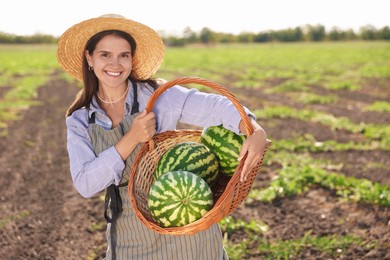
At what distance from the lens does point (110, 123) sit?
9.28ft

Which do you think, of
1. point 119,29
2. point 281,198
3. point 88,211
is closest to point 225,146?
point 119,29

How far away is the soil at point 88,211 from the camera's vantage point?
15.0ft

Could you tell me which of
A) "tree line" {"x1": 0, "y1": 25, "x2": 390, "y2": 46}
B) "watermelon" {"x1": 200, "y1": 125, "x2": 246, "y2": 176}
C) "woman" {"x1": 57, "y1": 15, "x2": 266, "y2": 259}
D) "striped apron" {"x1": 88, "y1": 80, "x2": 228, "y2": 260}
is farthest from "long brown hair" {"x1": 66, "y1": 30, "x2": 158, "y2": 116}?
"tree line" {"x1": 0, "y1": 25, "x2": 390, "y2": 46}

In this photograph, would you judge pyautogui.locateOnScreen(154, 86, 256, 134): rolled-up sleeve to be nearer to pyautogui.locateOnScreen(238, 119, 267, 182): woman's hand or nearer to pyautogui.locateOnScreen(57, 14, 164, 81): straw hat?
pyautogui.locateOnScreen(238, 119, 267, 182): woman's hand

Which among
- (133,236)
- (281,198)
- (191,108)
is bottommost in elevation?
(281,198)

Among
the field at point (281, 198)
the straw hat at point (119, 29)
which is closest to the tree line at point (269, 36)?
the field at point (281, 198)

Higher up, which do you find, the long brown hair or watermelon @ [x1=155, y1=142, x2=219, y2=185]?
the long brown hair

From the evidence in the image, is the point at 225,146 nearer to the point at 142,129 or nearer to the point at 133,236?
the point at 142,129

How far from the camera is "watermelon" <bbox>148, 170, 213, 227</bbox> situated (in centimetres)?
226

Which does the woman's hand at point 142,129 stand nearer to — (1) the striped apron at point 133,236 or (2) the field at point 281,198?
(1) the striped apron at point 133,236

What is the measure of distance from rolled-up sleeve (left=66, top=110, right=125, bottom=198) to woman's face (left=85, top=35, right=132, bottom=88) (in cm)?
39

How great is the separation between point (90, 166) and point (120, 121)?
1.70 feet

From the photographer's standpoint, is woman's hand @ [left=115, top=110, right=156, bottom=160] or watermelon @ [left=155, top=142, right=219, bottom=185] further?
watermelon @ [left=155, top=142, right=219, bottom=185]

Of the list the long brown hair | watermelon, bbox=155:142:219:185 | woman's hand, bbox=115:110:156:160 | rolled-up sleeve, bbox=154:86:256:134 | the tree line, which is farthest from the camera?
the tree line
